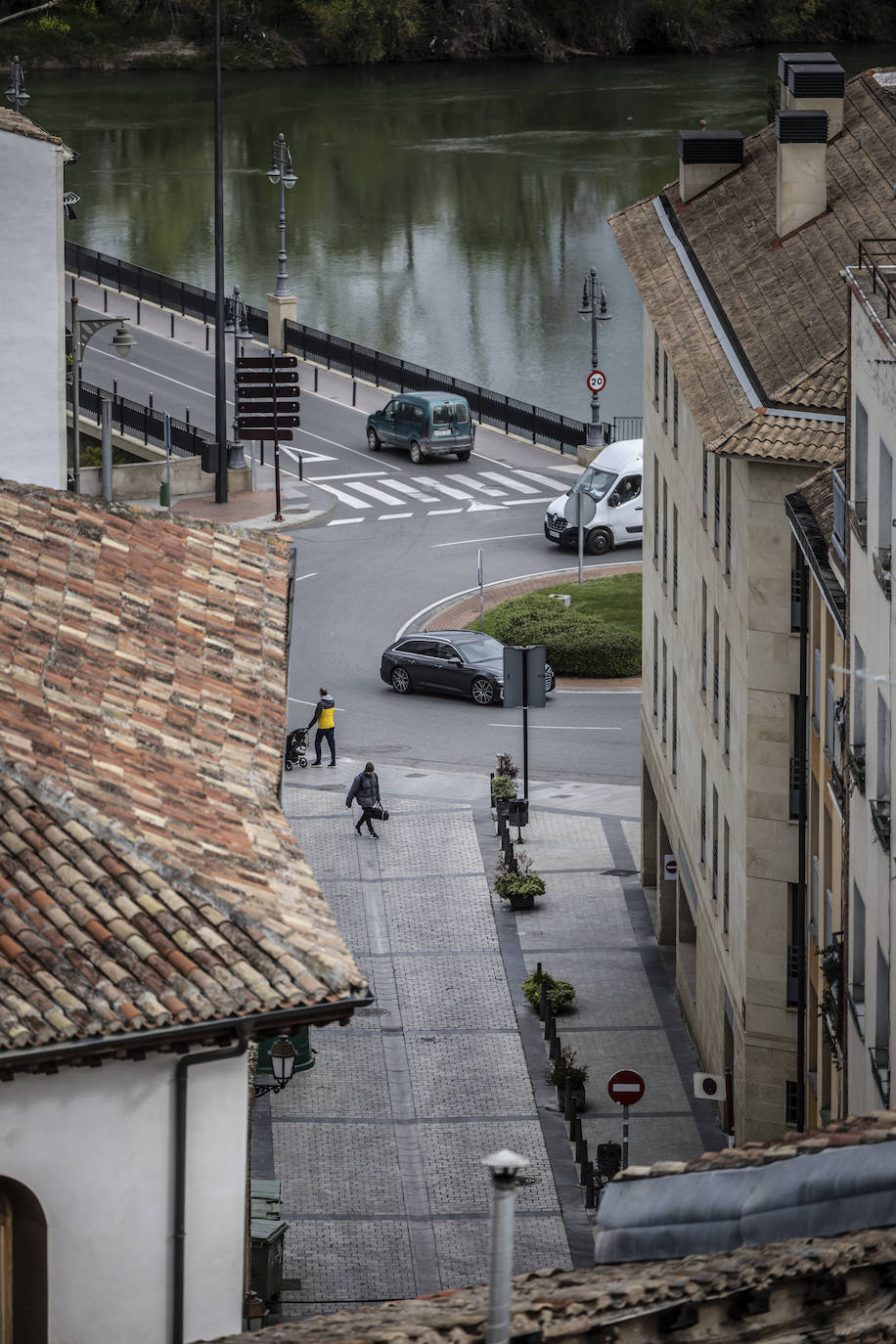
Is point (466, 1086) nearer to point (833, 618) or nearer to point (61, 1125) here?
point (833, 618)

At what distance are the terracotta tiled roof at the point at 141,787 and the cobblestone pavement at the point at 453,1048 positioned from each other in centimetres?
877

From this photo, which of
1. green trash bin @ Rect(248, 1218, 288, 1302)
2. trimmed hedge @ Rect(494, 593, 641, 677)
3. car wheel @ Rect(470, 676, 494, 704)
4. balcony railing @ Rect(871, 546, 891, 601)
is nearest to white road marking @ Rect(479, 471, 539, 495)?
trimmed hedge @ Rect(494, 593, 641, 677)

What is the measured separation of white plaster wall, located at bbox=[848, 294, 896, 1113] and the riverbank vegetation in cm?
12507

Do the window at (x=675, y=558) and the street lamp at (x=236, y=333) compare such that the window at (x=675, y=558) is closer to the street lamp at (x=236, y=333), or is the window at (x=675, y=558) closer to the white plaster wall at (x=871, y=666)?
the white plaster wall at (x=871, y=666)

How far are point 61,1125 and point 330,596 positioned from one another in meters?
42.6

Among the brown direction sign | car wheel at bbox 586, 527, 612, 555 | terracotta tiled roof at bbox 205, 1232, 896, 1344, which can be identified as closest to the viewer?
terracotta tiled roof at bbox 205, 1232, 896, 1344

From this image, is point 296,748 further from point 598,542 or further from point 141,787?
point 141,787

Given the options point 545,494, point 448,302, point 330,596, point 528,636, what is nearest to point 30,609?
point 528,636

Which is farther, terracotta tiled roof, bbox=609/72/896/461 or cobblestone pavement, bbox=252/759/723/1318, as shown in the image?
terracotta tiled roof, bbox=609/72/896/461

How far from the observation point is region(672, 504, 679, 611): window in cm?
3609

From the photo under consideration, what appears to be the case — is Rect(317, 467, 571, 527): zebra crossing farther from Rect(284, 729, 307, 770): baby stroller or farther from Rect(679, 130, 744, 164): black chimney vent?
Rect(679, 130, 744, 164): black chimney vent

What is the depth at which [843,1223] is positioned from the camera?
41.6 feet

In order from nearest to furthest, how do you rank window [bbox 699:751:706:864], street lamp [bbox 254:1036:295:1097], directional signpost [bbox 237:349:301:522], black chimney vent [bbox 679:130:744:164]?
street lamp [bbox 254:1036:295:1097], window [bbox 699:751:706:864], black chimney vent [bbox 679:130:744:164], directional signpost [bbox 237:349:301:522]

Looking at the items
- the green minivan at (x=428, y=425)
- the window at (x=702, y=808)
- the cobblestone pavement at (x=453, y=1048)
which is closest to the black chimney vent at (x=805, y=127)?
the window at (x=702, y=808)
